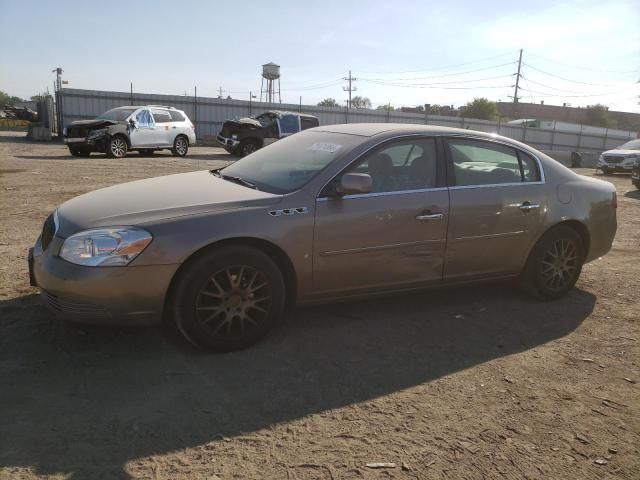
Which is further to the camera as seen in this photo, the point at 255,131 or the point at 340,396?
the point at 255,131

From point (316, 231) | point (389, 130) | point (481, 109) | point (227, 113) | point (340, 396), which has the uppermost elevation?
point (481, 109)

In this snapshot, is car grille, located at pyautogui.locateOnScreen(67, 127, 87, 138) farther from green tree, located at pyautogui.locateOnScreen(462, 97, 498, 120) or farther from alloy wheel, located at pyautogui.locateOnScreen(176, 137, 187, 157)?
green tree, located at pyautogui.locateOnScreen(462, 97, 498, 120)

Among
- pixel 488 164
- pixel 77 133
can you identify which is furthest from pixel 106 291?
pixel 77 133

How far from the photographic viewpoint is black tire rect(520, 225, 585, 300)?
180 inches

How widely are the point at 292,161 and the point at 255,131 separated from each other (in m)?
15.5

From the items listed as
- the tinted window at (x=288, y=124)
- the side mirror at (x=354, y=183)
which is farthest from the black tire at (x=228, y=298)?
the tinted window at (x=288, y=124)

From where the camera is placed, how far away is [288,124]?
19.6 meters

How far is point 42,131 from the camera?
24.8 m

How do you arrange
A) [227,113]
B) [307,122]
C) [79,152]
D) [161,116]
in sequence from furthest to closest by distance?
[227,113] < [307,122] < [161,116] < [79,152]

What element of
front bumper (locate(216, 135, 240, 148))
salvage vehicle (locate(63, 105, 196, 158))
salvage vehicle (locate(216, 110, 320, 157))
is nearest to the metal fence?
salvage vehicle (locate(216, 110, 320, 157))

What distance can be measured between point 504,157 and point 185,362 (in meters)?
3.04

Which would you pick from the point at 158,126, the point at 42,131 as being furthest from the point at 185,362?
the point at 42,131

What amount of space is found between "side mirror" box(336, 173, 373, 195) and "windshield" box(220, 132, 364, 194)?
25 cm

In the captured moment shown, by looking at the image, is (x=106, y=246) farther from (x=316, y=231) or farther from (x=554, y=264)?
(x=554, y=264)
